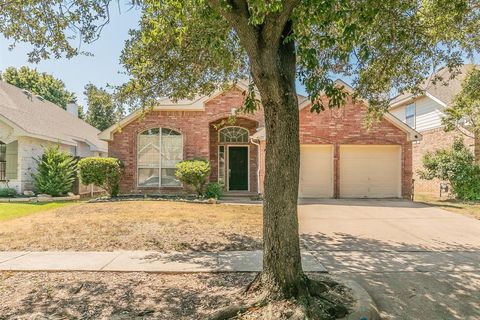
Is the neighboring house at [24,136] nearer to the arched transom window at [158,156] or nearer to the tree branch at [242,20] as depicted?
the arched transom window at [158,156]

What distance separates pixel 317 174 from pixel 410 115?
11693mm

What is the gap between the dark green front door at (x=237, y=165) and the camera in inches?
717

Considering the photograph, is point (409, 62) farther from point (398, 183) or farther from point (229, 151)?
point (229, 151)

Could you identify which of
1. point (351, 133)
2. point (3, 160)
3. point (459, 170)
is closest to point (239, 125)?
point (351, 133)

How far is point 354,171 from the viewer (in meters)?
16.3

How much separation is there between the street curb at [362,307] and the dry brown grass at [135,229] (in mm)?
2940

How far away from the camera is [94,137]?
24766 mm

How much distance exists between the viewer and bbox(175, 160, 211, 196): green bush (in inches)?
604

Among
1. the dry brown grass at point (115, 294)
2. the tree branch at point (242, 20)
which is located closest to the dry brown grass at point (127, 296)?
the dry brown grass at point (115, 294)

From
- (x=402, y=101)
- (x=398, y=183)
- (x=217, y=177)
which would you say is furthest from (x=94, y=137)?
(x=402, y=101)

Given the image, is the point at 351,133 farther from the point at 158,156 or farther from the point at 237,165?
the point at 158,156

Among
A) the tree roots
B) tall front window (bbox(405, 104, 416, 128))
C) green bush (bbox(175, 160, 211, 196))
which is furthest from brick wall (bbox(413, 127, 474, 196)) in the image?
the tree roots

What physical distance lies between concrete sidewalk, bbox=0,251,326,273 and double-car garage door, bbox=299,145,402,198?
9683 mm

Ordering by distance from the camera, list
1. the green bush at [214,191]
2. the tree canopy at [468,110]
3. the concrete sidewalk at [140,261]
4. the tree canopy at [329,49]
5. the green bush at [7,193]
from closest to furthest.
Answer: the concrete sidewalk at [140,261], the tree canopy at [329,49], the tree canopy at [468,110], the green bush at [7,193], the green bush at [214,191]
